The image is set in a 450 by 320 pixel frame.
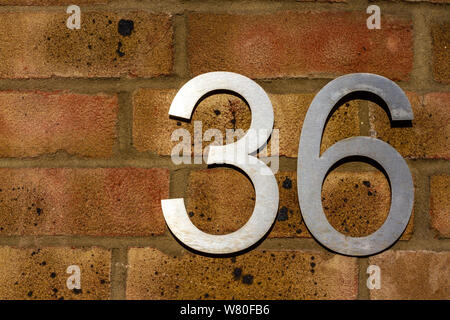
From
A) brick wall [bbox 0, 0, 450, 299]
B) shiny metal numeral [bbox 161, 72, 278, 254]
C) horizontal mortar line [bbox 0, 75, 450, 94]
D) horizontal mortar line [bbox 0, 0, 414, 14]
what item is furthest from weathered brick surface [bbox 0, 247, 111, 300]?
horizontal mortar line [bbox 0, 0, 414, 14]

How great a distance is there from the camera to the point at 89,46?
1.88 feet

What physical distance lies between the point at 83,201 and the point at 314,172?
0.38 metres

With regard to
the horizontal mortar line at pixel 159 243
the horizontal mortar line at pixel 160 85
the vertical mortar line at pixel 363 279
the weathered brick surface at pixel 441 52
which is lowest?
the vertical mortar line at pixel 363 279

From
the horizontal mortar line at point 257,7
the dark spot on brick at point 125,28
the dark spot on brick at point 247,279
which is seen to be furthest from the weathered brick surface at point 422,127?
the dark spot on brick at point 125,28

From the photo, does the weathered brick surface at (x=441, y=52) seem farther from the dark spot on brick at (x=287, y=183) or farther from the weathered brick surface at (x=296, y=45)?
the dark spot on brick at (x=287, y=183)

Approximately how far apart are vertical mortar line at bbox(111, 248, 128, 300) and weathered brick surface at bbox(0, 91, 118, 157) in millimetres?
164

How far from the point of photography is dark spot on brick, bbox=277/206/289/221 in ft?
1.84

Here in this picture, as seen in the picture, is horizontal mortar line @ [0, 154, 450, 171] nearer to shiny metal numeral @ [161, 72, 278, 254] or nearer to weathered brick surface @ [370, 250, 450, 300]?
shiny metal numeral @ [161, 72, 278, 254]

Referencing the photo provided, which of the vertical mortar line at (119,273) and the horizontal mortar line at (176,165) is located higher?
the horizontal mortar line at (176,165)

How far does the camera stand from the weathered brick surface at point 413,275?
56 centimetres

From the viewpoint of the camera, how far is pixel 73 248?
1.86 ft
